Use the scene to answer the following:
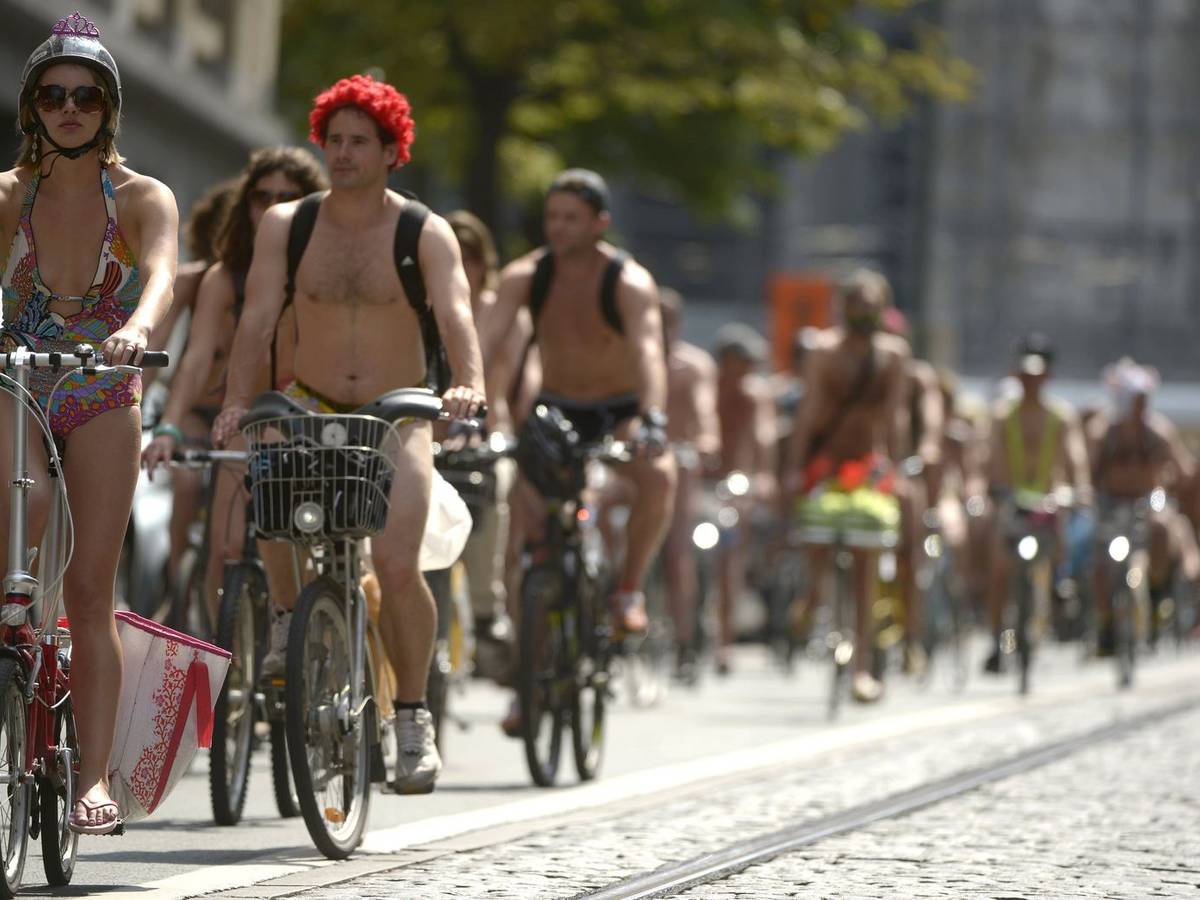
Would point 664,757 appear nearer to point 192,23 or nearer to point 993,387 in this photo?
point 192,23

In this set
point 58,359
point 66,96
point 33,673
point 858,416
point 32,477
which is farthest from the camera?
point 858,416

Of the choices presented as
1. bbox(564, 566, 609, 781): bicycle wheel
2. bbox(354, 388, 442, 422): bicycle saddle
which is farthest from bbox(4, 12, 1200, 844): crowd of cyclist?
bbox(564, 566, 609, 781): bicycle wheel

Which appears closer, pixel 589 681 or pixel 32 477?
pixel 32 477

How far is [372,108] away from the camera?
7.88 metres

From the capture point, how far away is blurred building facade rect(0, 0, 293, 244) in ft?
79.0

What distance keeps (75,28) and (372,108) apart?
4.53 ft

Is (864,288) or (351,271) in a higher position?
(864,288)

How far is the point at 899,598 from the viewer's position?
16031 mm

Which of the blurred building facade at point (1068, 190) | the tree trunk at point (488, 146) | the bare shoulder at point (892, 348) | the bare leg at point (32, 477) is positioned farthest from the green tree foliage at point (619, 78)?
the blurred building facade at point (1068, 190)

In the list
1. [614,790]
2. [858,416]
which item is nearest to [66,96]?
[614,790]

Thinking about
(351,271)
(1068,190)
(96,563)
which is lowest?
(96,563)

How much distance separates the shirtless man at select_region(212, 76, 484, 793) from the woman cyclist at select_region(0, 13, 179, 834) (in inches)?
42.1

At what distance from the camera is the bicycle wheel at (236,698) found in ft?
27.7

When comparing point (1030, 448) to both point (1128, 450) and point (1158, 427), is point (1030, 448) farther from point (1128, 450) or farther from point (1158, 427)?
point (1158, 427)
